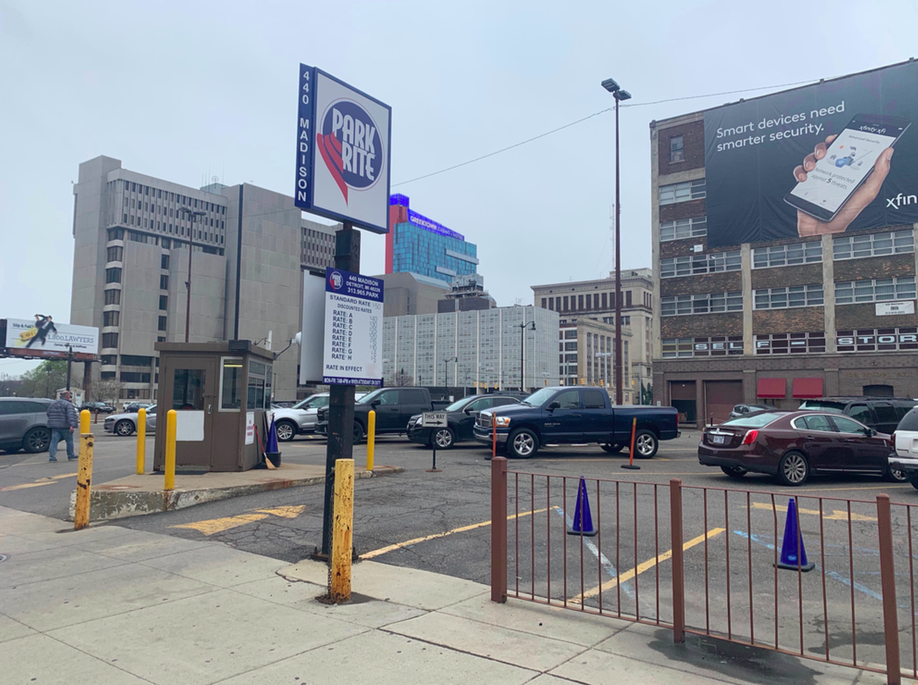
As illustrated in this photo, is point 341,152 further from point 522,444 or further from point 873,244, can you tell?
point 873,244

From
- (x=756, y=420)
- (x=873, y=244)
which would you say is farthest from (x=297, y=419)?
(x=873, y=244)

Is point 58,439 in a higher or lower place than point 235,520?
higher

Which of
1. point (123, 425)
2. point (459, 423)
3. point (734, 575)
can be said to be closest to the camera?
point (734, 575)

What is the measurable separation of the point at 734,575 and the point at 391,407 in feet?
49.6

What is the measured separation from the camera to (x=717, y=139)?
51406mm

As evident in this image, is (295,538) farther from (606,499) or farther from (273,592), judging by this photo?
(606,499)

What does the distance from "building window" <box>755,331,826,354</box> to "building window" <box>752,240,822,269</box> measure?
17.2 feet

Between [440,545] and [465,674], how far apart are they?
3523mm

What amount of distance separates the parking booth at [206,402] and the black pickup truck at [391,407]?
8441 mm

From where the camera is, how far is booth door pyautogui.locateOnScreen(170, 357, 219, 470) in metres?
11.6

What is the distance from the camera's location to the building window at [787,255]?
48.2 meters

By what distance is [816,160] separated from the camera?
1876 inches

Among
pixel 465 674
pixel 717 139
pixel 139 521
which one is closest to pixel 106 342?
pixel 717 139

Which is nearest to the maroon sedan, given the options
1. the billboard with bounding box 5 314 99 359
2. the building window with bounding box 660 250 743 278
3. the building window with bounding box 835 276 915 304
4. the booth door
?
the booth door
